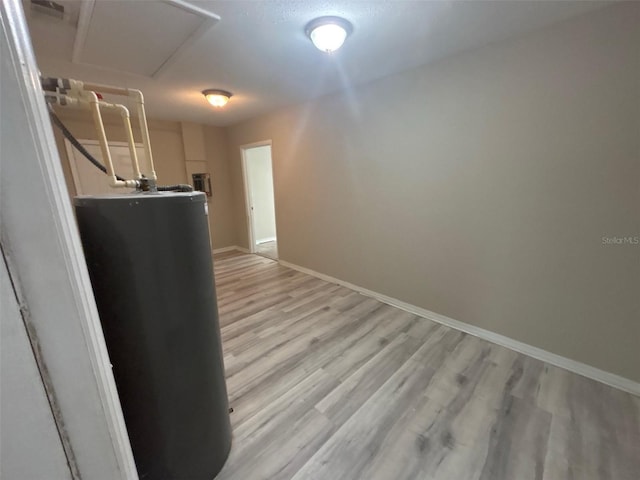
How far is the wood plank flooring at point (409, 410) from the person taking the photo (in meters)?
1.33

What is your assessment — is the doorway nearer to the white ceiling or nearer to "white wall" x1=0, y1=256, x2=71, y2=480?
the white ceiling

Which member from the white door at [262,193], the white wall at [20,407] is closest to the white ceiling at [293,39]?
the white wall at [20,407]

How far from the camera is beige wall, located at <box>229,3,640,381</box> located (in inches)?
66.4

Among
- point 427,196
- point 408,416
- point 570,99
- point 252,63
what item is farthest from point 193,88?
point 408,416

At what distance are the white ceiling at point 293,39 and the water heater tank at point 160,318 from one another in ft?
4.53

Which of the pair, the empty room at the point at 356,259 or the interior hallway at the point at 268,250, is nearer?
the empty room at the point at 356,259

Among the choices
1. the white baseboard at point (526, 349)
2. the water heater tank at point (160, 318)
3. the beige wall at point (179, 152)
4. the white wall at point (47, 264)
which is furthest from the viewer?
the beige wall at point (179, 152)

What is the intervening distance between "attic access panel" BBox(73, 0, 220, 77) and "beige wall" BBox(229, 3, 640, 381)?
176cm

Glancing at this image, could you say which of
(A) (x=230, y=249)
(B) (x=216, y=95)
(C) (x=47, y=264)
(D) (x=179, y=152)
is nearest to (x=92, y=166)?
(D) (x=179, y=152)

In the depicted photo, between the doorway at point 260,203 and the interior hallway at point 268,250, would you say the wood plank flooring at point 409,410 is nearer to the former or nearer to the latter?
the interior hallway at point 268,250

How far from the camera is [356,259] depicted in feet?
11.0

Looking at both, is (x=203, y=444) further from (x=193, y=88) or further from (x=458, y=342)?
(x=193, y=88)

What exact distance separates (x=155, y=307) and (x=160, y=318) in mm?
50

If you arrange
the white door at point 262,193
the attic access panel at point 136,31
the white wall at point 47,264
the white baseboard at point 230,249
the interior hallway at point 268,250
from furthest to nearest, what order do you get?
the white door at point 262,193, the white baseboard at point 230,249, the interior hallway at point 268,250, the attic access panel at point 136,31, the white wall at point 47,264
